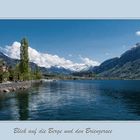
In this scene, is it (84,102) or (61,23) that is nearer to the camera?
(61,23)

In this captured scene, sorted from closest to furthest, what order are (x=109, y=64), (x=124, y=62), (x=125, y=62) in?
(x=109, y=64), (x=124, y=62), (x=125, y=62)

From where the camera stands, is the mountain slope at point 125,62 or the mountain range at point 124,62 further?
the mountain slope at point 125,62

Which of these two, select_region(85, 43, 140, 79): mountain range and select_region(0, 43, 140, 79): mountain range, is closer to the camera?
select_region(85, 43, 140, 79): mountain range

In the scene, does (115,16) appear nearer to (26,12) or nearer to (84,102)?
(26,12)

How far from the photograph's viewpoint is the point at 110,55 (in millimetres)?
13461

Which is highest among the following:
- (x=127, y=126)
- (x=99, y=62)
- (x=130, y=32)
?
(x=130, y=32)

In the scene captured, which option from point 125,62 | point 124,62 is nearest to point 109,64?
point 124,62

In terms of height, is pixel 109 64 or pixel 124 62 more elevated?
pixel 124 62

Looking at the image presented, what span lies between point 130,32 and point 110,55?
3.92 ft

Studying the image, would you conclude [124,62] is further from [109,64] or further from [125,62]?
[109,64]

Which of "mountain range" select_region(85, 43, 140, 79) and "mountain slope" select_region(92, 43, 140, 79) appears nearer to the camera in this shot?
"mountain range" select_region(85, 43, 140, 79)

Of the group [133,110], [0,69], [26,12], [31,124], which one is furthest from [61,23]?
[0,69]

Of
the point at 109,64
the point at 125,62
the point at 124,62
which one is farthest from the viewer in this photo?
the point at 125,62

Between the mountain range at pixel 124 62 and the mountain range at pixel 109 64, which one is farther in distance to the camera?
the mountain range at pixel 109 64
